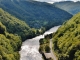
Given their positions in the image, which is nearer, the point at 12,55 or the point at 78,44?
the point at 78,44

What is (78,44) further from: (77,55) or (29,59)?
(29,59)

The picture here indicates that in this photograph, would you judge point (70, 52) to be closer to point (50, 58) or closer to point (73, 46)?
point (73, 46)

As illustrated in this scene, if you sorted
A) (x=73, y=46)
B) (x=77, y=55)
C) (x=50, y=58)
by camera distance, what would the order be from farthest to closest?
(x=50, y=58)
(x=73, y=46)
(x=77, y=55)

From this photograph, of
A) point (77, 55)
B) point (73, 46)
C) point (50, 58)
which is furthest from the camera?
point (50, 58)

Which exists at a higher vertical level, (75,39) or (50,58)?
(75,39)

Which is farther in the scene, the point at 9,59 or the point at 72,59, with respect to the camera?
the point at 9,59

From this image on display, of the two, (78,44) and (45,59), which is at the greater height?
(78,44)

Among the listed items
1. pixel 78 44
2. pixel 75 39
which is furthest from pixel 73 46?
pixel 75 39

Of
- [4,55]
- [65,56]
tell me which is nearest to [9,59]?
[4,55]
